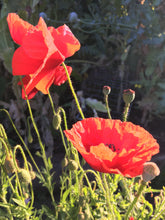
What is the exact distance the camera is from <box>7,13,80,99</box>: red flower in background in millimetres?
375

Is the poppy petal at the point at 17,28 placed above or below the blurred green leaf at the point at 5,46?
above

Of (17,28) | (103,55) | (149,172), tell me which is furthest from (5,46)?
(149,172)

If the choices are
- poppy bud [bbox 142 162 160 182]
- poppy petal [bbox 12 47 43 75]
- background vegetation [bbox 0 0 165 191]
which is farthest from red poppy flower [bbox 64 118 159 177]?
background vegetation [bbox 0 0 165 191]

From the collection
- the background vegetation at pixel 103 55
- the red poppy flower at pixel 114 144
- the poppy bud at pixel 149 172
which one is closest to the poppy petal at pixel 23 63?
the red poppy flower at pixel 114 144

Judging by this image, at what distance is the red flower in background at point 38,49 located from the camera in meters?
0.37

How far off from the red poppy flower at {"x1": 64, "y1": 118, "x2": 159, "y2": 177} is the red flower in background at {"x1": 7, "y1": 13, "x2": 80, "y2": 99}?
10 centimetres

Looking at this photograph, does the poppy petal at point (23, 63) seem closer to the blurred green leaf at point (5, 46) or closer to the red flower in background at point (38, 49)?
the red flower in background at point (38, 49)

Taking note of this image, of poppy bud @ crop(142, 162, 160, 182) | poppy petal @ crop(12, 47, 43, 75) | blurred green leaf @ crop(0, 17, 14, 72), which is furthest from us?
blurred green leaf @ crop(0, 17, 14, 72)

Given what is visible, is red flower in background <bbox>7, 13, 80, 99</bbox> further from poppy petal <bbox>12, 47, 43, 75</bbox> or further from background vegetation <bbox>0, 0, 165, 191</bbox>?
background vegetation <bbox>0, 0, 165, 191</bbox>

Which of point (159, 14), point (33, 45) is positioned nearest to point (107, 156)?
point (33, 45)

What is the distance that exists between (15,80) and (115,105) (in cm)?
57

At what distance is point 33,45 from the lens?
0.38m

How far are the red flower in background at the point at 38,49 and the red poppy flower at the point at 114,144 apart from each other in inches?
3.9

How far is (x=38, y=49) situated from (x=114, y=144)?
0.20 meters
